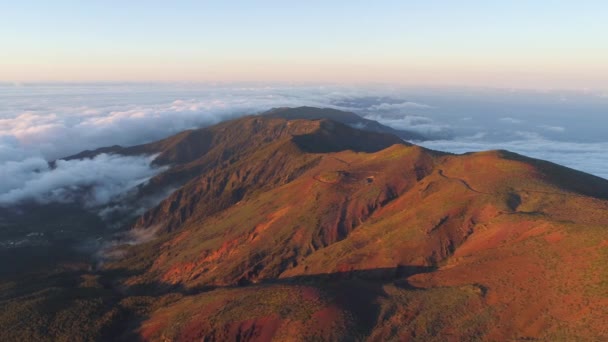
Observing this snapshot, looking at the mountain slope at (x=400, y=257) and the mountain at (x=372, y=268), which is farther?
the mountain at (x=372, y=268)

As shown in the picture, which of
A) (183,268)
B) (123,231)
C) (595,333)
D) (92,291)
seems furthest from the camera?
(123,231)

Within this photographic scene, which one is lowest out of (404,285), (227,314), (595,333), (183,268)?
(183,268)

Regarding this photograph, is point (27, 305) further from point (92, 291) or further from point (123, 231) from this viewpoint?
point (123, 231)

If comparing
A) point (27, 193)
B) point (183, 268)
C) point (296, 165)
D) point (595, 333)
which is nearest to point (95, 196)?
point (27, 193)

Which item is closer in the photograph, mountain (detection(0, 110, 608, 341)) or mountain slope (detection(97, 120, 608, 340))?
mountain slope (detection(97, 120, 608, 340))

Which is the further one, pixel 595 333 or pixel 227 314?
pixel 227 314

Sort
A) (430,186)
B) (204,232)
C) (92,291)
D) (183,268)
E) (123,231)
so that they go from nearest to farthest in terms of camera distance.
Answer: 1. (92,291)
2. (430,186)
3. (183,268)
4. (204,232)
5. (123,231)

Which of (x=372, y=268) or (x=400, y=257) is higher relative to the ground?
(x=400, y=257)

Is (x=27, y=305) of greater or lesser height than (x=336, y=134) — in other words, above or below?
below
